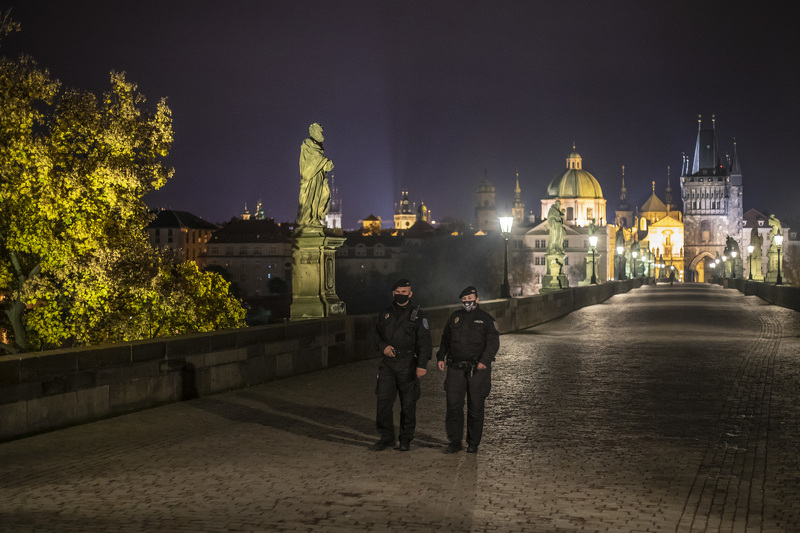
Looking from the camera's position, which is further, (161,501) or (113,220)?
(113,220)

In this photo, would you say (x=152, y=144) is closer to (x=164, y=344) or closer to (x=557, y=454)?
(x=164, y=344)

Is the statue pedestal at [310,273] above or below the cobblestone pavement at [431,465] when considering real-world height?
above

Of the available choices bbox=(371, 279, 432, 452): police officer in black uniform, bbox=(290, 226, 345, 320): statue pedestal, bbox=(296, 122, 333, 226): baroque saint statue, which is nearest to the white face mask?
bbox=(371, 279, 432, 452): police officer in black uniform

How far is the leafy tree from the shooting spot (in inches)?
1045

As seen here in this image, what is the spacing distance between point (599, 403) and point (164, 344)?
17.1 ft

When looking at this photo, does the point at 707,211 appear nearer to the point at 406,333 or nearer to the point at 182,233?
the point at 182,233

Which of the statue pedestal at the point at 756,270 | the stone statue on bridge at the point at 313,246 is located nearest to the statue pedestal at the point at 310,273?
the stone statue on bridge at the point at 313,246

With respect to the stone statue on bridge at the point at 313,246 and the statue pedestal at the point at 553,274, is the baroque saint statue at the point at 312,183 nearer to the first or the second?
the stone statue on bridge at the point at 313,246

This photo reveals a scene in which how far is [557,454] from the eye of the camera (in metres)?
8.67

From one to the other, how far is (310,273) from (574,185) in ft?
562

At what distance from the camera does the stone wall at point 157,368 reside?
954cm

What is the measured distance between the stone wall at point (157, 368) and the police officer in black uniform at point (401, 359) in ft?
Answer: 10.8

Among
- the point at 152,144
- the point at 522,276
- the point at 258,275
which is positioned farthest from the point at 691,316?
the point at 258,275

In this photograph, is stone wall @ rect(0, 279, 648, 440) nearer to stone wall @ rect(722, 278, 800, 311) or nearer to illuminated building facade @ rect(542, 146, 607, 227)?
stone wall @ rect(722, 278, 800, 311)
